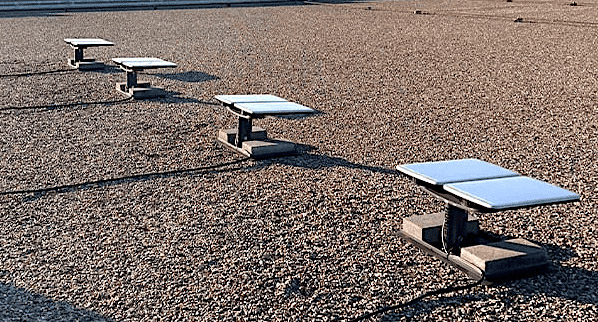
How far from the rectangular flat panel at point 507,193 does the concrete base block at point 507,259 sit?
360 mm

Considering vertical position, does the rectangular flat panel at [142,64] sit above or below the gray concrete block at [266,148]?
above

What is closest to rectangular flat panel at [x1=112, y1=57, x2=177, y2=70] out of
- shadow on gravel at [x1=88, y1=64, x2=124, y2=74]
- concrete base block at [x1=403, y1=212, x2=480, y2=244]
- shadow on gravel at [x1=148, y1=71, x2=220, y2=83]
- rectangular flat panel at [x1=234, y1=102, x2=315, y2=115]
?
shadow on gravel at [x1=148, y1=71, x2=220, y2=83]

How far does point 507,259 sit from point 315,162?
8.87 ft

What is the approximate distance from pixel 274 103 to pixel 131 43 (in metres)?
9.25

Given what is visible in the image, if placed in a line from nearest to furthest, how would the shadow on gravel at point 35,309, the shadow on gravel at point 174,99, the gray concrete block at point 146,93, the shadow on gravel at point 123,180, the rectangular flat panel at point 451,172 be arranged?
the shadow on gravel at point 35,309, the rectangular flat panel at point 451,172, the shadow on gravel at point 123,180, the shadow on gravel at point 174,99, the gray concrete block at point 146,93

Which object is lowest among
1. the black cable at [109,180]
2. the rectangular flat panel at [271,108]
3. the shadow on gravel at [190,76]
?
the black cable at [109,180]

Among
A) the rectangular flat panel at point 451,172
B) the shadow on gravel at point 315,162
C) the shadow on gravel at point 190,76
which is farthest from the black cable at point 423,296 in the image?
the shadow on gravel at point 190,76

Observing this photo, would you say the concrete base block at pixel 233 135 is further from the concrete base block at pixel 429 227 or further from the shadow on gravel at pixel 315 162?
the concrete base block at pixel 429 227

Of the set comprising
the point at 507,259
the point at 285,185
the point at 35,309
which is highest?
the point at 507,259

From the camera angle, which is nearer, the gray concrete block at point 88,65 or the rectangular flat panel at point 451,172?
the rectangular flat panel at point 451,172

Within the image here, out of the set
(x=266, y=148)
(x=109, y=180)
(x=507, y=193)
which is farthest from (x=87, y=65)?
(x=507, y=193)

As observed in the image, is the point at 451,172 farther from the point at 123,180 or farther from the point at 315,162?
the point at 123,180

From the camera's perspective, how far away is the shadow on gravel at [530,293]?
4152mm

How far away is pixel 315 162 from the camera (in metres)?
7.02
